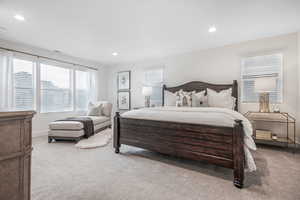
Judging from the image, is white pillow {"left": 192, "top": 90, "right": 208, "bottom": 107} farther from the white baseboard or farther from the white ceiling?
the white baseboard

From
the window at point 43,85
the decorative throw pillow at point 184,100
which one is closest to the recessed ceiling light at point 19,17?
the window at point 43,85

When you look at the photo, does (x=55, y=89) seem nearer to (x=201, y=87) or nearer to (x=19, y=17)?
(x=19, y=17)

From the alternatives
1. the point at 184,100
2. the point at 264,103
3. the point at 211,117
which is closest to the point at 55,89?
the point at 184,100

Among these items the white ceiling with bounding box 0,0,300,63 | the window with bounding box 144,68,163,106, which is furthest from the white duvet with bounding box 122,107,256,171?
the window with bounding box 144,68,163,106

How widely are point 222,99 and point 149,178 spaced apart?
2.68 metres

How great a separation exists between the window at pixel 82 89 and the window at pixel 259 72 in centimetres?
521

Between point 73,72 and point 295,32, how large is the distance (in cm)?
626

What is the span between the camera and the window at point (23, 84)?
3.87 m

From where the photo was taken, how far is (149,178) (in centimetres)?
197

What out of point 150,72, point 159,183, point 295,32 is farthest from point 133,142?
point 295,32

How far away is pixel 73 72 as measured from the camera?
5285mm

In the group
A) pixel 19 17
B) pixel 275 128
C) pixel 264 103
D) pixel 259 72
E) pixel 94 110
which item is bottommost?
pixel 275 128

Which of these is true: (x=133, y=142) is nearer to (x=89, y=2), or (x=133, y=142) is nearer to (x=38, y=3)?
(x=89, y=2)

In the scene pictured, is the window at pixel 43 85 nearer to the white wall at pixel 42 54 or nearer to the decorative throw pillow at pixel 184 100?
the white wall at pixel 42 54
